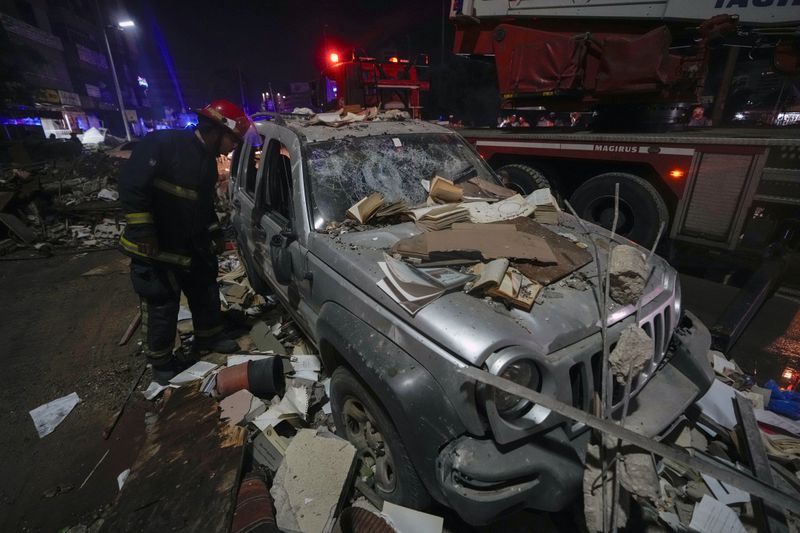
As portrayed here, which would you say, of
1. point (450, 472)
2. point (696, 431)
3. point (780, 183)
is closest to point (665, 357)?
point (696, 431)

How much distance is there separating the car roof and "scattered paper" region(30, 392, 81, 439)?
9.22 feet

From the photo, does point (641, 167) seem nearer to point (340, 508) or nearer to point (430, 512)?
point (430, 512)

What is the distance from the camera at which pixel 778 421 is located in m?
2.30

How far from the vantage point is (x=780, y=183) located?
330 centimetres

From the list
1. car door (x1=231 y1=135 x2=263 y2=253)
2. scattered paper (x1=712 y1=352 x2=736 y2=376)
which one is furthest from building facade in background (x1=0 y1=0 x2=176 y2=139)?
scattered paper (x1=712 y1=352 x2=736 y2=376)

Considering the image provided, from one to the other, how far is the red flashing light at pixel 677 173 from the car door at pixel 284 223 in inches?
154

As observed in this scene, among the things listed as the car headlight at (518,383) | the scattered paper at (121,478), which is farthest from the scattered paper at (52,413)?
the car headlight at (518,383)

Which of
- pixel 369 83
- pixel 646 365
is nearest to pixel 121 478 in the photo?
pixel 646 365

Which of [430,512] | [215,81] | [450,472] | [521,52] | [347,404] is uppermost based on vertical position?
[215,81]

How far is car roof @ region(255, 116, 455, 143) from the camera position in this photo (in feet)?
9.48

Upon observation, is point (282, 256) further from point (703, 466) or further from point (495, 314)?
point (703, 466)

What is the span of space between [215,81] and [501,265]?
60.6 metres

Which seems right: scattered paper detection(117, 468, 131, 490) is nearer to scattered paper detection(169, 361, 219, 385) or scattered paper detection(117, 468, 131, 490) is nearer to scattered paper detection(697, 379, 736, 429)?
scattered paper detection(169, 361, 219, 385)

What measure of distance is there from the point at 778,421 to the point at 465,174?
2.70m
